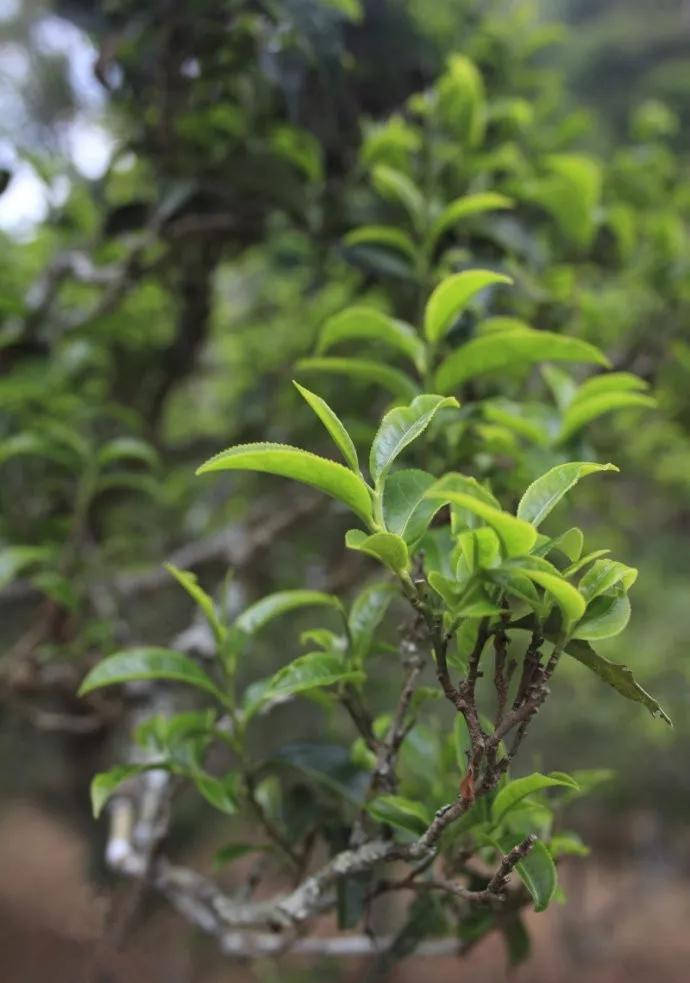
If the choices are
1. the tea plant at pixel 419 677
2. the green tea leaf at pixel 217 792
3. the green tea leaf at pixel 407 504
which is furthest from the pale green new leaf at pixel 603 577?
the green tea leaf at pixel 217 792

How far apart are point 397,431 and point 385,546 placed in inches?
3.7

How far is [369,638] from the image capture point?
808mm

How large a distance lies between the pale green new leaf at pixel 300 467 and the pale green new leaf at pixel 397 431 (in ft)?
0.07

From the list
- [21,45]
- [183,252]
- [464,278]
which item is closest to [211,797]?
[464,278]

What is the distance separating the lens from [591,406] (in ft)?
3.00

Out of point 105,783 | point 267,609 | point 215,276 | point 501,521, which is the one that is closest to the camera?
point 501,521

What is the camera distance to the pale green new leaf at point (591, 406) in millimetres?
870

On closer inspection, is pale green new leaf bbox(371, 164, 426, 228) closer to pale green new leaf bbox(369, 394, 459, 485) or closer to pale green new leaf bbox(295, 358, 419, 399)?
pale green new leaf bbox(295, 358, 419, 399)

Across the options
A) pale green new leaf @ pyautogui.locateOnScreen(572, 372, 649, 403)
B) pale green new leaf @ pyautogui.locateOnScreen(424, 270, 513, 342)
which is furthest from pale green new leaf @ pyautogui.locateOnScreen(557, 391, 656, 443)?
pale green new leaf @ pyautogui.locateOnScreen(424, 270, 513, 342)

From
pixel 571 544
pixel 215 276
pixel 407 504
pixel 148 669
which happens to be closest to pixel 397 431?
pixel 407 504

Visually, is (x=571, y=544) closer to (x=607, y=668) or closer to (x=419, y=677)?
(x=607, y=668)

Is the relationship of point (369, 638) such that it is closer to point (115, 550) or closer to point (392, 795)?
point (392, 795)

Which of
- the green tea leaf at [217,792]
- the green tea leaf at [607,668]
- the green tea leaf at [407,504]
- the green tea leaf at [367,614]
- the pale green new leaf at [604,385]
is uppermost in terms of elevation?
the green tea leaf at [407,504]

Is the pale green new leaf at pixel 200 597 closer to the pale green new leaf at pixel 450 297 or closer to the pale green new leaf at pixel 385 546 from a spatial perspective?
the pale green new leaf at pixel 385 546
